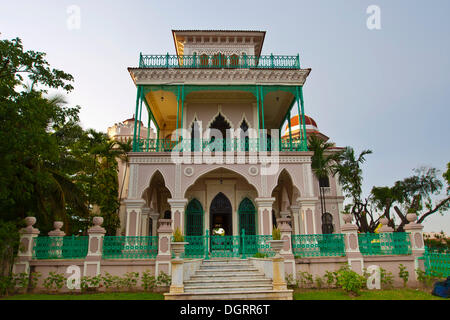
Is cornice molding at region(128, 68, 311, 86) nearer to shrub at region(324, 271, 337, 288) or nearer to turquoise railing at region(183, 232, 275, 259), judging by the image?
turquoise railing at region(183, 232, 275, 259)

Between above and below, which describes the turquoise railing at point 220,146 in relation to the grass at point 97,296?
above

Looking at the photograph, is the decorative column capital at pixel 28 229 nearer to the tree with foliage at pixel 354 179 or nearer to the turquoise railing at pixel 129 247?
the turquoise railing at pixel 129 247

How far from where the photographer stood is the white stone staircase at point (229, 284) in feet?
25.7

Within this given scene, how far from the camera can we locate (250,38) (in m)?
17.3

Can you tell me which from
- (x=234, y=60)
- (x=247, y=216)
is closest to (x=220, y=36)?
(x=234, y=60)

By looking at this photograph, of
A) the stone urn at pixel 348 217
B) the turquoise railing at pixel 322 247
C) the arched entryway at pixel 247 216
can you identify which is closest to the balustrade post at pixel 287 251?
the turquoise railing at pixel 322 247

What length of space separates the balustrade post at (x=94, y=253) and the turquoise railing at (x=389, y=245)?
8383mm

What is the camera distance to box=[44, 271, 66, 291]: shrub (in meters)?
9.25

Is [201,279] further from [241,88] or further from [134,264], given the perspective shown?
[241,88]

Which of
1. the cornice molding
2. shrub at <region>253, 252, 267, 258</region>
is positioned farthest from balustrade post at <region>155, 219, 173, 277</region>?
the cornice molding

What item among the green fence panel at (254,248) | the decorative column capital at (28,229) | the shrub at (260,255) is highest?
the decorative column capital at (28,229)

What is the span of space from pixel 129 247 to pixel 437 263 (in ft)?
31.0

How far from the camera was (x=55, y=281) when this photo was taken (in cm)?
932
